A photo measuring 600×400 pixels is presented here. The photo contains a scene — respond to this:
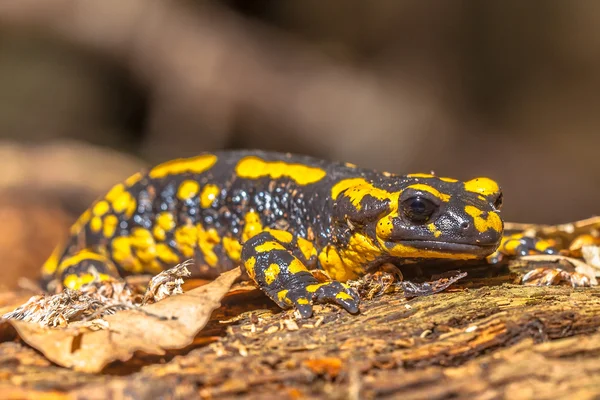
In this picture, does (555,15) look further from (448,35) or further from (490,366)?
(490,366)

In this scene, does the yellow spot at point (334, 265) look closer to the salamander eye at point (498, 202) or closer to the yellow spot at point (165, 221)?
the salamander eye at point (498, 202)

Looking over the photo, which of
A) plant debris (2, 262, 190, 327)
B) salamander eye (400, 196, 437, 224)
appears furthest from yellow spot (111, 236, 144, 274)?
salamander eye (400, 196, 437, 224)

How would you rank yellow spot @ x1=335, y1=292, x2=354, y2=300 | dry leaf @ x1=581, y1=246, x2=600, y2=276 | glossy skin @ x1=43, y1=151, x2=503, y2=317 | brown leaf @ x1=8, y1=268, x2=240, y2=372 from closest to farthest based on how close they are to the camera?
brown leaf @ x1=8, y1=268, x2=240, y2=372 < yellow spot @ x1=335, y1=292, x2=354, y2=300 < glossy skin @ x1=43, y1=151, x2=503, y2=317 < dry leaf @ x1=581, y1=246, x2=600, y2=276

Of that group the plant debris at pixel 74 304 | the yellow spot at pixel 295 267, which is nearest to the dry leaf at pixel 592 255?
the yellow spot at pixel 295 267

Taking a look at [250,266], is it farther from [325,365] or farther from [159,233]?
[159,233]

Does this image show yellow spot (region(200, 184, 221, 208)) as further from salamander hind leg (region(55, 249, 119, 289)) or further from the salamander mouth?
the salamander mouth

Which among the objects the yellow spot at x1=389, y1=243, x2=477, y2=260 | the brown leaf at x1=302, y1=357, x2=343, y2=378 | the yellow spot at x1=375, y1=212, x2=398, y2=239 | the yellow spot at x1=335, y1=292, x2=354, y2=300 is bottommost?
the brown leaf at x1=302, y1=357, x2=343, y2=378
